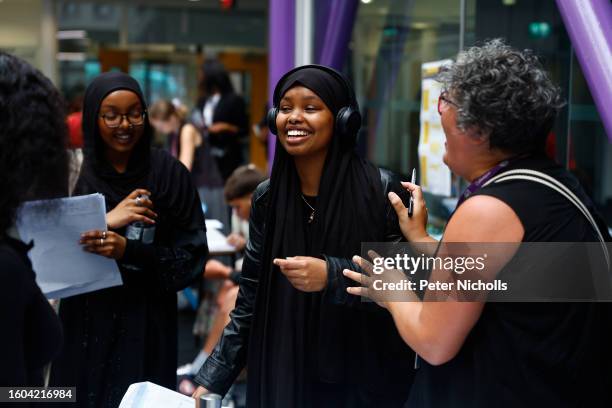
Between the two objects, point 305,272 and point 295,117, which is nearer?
point 305,272

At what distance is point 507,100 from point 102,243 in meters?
1.55

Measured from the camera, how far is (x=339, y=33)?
5312 millimetres

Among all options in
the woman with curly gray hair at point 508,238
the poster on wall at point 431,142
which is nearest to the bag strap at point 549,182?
the woman with curly gray hair at point 508,238

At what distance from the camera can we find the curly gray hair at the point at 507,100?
192 cm

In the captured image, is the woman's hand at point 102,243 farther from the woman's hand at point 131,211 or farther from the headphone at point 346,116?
the headphone at point 346,116

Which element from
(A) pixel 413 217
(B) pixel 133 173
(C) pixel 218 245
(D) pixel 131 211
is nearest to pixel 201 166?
(C) pixel 218 245

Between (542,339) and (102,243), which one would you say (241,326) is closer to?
(102,243)

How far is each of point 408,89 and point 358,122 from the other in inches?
128

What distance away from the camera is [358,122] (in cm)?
256

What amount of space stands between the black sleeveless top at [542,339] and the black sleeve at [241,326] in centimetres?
96

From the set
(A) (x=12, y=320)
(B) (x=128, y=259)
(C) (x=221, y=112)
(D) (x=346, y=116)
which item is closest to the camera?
(A) (x=12, y=320)

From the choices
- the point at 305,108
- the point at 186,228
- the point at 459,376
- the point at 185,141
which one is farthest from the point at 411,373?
the point at 185,141

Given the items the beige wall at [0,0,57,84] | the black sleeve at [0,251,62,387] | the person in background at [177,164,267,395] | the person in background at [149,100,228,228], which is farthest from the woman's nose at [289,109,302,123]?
the beige wall at [0,0,57,84]

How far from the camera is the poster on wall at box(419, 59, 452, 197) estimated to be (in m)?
4.89
